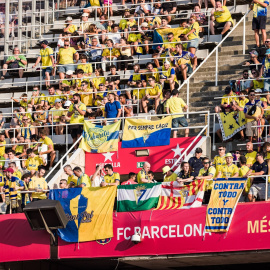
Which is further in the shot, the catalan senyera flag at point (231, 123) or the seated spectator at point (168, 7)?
the seated spectator at point (168, 7)

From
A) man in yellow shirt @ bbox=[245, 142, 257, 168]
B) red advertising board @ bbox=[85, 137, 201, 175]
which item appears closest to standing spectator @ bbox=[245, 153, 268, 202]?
man in yellow shirt @ bbox=[245, 142, 257, 168]

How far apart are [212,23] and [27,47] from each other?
7.49 metres

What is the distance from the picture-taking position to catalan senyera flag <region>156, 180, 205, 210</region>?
75.0ft

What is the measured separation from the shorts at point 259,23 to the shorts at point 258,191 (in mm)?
6949

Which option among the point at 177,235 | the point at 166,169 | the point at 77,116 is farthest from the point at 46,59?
the point at 177,235

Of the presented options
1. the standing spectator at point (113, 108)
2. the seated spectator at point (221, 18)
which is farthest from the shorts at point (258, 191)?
the seated spectator at point (221, 18)

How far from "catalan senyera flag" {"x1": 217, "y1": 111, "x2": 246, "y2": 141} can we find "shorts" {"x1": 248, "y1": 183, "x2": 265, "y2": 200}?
2.77 m

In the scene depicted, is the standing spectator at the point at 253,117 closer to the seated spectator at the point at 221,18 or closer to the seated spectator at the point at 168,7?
the seated spectator at the point at 221,18

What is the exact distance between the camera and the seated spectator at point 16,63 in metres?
33.0

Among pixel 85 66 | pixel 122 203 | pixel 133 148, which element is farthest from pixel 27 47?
pixel 122 203

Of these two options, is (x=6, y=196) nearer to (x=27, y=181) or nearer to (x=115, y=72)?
(x=27, y=181)

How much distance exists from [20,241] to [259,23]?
9158mm

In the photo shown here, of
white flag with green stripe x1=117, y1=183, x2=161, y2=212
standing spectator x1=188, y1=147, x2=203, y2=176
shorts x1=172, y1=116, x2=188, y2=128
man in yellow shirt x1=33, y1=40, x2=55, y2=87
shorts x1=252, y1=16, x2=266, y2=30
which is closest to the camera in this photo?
white flag with green stripe x1=117, y1=183, x2=161, y2=212

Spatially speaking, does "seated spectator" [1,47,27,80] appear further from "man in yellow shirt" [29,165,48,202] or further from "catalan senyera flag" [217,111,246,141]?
"catalan senyera flag" [217,111,246,141]
